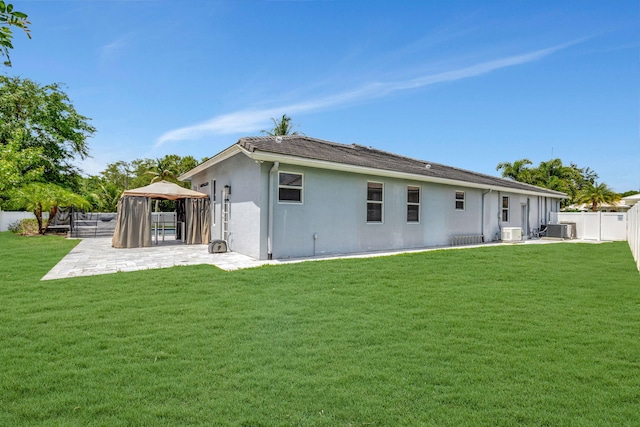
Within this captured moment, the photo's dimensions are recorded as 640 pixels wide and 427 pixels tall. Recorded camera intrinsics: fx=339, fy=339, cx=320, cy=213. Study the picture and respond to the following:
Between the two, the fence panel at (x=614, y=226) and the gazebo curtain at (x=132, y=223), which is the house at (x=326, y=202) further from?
the fence panel at (x=614, y=226)

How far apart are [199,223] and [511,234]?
13.7 m

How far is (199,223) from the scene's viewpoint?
13375 mm

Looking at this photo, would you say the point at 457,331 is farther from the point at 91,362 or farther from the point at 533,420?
the point at 91,362

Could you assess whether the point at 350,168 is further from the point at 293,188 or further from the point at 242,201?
the point at 242,201

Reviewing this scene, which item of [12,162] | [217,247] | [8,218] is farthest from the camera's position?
[8,218]

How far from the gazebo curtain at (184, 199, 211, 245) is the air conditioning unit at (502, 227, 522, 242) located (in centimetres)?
1318

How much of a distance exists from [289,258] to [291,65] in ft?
29.4

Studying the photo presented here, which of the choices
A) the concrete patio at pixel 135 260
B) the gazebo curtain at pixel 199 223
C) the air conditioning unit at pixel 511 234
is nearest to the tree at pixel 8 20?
the concrete patio at pixel 135 260

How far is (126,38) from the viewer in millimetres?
9789

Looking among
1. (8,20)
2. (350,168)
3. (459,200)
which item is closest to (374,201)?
(350,168)

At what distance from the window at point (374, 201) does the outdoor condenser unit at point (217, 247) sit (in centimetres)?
480

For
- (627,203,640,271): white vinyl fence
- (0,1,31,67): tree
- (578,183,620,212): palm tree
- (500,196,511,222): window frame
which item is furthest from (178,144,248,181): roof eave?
(578,183,620,212): palm tree

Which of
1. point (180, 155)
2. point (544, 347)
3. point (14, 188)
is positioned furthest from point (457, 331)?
point (180, 155)

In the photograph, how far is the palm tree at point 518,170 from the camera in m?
33.7
